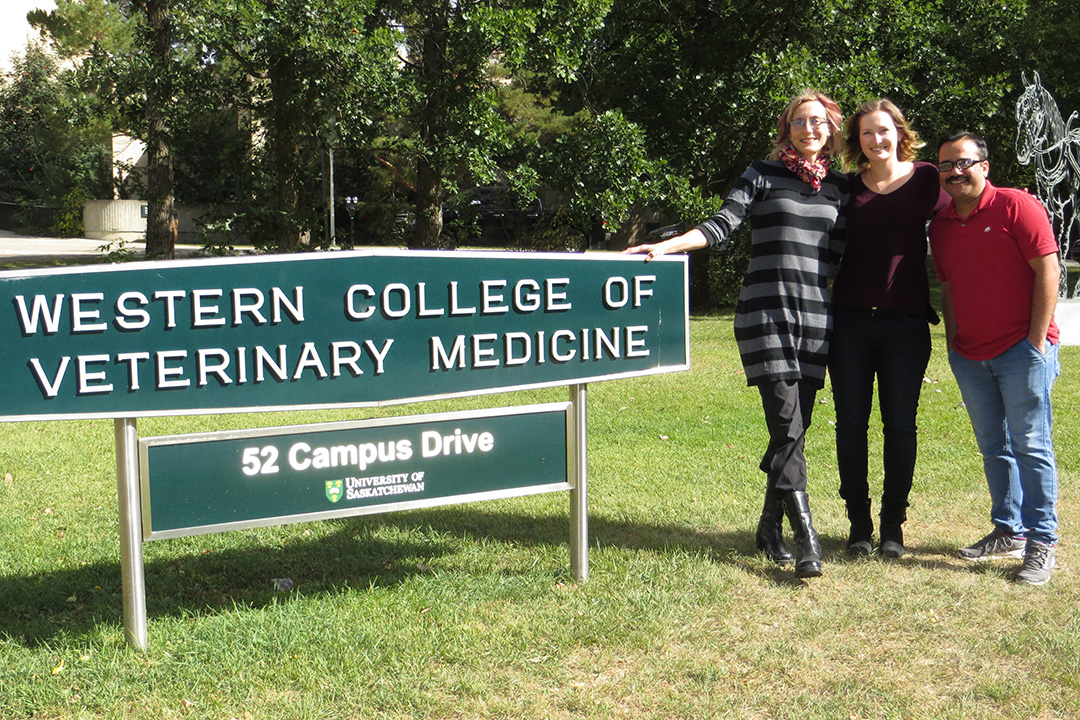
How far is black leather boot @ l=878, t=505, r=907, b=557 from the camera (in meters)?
4.62

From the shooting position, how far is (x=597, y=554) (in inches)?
183

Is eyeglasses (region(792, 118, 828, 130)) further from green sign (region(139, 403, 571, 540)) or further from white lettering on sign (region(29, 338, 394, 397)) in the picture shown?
white lettering on sign (region(29, 338, 394, 397))

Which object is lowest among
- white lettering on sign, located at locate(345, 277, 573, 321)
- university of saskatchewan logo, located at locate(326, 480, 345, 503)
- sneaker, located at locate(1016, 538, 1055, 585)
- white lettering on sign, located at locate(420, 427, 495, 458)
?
sneaker, located at locate(1016, 538, 1055, 585)

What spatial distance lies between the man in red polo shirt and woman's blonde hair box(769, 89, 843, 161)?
45cm

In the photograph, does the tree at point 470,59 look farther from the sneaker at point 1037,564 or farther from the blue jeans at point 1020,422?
the sneaker at point 1037,564

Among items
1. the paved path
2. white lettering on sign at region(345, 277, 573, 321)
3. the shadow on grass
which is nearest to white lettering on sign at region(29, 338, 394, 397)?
white lettering on sign at region(345, 277, 573, 321)

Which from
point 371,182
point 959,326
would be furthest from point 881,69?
point 371,182

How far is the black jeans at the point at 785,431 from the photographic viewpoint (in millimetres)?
4270

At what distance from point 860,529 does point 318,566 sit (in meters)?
2.47

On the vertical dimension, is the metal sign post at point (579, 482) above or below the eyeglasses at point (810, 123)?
below

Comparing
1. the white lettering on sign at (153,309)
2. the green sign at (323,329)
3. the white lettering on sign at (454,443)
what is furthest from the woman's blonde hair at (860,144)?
the white lettering on sign at (153,309)

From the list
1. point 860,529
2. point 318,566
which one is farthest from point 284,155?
point 860,529

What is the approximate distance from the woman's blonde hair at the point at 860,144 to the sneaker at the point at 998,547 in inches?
69.0

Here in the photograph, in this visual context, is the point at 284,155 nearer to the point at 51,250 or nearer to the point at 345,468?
the point at 345,468
